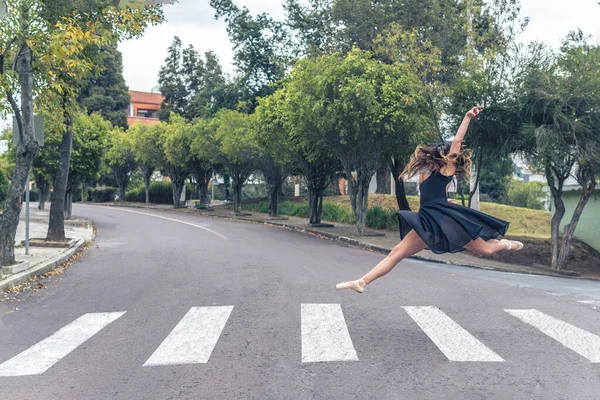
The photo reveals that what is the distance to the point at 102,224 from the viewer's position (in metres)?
28.4

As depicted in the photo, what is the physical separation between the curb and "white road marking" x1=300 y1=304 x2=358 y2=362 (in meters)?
5.63

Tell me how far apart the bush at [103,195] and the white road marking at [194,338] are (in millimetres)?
57627

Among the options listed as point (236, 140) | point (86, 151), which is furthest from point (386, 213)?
point (86, 151)

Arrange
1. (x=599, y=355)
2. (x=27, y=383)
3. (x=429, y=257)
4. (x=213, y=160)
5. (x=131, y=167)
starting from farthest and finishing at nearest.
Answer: (x=131, y=167)
(x=213, y=160)
(x=429, y=257)
(x=599, y=355)
(x=27, y=383)

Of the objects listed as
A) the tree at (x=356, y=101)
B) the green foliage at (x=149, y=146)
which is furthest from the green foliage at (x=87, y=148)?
the green foliage at (x=149, y=146)

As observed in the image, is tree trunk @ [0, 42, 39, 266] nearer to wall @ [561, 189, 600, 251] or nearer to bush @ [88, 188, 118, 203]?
wall @ [561, 189, 600, 251]

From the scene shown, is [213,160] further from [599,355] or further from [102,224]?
[599,355]

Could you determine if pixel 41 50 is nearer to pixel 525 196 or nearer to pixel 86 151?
pixel 86 151

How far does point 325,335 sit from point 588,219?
70.9 ft

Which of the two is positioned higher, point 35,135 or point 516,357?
point 35,135

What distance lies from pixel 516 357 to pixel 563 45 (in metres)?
15.8

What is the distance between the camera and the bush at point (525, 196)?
Answer: 2144 inches

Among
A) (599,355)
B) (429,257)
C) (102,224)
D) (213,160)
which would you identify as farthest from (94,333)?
(213,160)

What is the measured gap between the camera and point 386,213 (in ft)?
Answer: 92.3
